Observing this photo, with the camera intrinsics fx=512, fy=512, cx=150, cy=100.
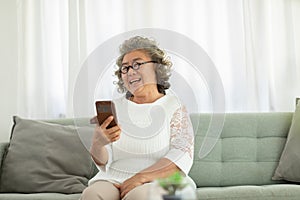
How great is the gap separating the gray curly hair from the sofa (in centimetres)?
72

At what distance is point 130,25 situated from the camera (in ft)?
10.5

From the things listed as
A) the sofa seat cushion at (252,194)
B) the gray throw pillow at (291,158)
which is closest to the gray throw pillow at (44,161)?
the sofa seat cushion at (252,194)

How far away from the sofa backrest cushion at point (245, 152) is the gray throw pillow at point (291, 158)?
0.08 metres

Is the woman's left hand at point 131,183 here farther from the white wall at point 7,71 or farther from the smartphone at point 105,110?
the white wall at point 7,71

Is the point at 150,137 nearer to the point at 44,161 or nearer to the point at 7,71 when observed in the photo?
the point at 44,161

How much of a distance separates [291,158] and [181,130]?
→ 0.91m

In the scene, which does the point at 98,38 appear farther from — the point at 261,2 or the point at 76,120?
the point at 76,120

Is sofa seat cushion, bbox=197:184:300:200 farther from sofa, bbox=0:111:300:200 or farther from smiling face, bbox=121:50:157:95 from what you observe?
smiling face, bbox=121:50:157:95

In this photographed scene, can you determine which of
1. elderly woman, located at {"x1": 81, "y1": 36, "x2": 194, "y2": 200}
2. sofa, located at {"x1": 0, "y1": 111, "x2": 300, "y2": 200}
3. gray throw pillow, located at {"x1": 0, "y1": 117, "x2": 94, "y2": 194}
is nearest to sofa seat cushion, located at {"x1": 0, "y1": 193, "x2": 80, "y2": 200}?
sofa, located at {"x1": 0, "y1": 111, "x2": 300, "y2": 200}

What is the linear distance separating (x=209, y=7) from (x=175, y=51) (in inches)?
58.3

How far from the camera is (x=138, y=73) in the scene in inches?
70.0

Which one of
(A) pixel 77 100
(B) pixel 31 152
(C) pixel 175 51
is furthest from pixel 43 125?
(C) pixel 175 51

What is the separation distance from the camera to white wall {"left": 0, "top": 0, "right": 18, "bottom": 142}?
3.20 m

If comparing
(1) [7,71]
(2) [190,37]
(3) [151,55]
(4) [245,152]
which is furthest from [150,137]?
(1) [7,71]
